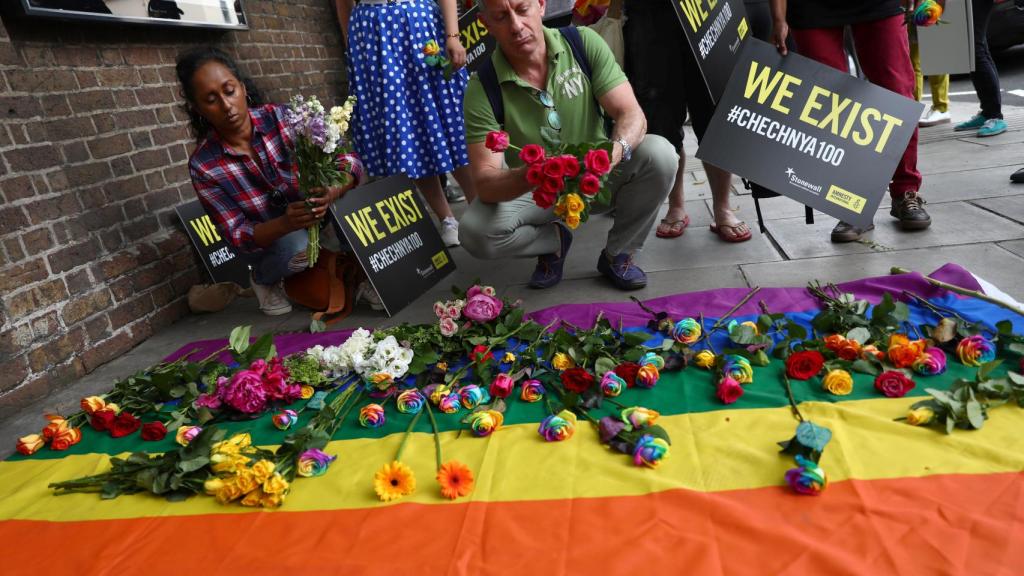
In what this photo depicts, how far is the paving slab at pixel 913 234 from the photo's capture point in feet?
8.66

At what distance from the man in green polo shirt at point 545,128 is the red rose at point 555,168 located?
29cm

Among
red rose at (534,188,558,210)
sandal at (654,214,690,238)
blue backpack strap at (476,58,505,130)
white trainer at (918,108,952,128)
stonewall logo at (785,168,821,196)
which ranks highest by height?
blue backpack strap at (476,58,505,130)

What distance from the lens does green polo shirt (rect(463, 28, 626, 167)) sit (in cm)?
238

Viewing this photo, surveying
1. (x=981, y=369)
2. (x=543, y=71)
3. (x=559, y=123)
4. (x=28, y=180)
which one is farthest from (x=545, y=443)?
(x=28, y=180)

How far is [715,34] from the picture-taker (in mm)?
2635

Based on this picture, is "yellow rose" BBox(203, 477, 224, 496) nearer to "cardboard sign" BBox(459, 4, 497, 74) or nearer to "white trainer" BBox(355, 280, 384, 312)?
"white trainer" BBox(355, 280, 384, 312)

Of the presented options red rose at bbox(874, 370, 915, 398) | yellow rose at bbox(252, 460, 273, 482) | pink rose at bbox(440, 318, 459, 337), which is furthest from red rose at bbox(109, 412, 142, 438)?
red rose at bbox(874, 370, 915, 398)

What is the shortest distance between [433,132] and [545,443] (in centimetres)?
233

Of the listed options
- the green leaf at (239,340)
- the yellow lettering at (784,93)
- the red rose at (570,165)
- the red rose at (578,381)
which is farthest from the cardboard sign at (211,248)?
the yellow lettering at (784,93)

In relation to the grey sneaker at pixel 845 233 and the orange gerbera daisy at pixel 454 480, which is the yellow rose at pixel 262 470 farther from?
the grey sneaker at pixel 845 233

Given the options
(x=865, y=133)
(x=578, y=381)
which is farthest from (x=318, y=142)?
(x=865, y=133)

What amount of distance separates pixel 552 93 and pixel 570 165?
2.16ft

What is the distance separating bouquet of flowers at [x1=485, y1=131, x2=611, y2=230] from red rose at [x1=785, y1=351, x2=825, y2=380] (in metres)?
0.71

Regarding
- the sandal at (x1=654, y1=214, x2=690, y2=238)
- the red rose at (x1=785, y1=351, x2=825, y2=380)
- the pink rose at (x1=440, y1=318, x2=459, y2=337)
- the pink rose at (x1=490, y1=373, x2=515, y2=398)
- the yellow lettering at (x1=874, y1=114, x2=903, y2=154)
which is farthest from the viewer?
the sandal at (x1=654, y1=214, x2=690, y2=238)
